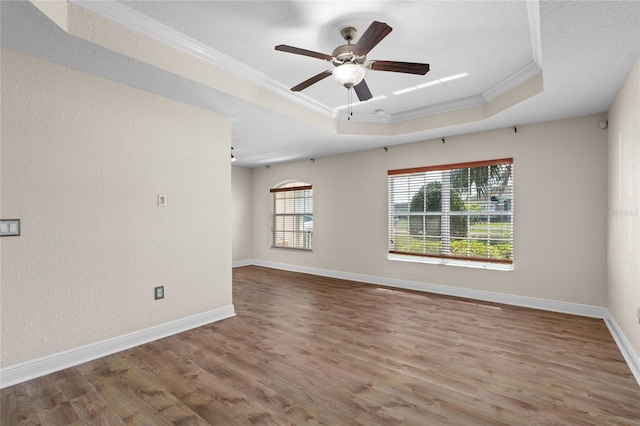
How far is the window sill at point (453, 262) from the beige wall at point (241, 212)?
3.81 m

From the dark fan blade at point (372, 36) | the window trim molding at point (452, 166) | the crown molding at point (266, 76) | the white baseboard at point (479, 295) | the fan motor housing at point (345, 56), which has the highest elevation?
the crown molding at point (266, 76)

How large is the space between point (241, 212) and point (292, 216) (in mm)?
1378

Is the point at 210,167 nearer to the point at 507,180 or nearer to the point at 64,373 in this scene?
the point at 64,373

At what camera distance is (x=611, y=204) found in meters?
3.43

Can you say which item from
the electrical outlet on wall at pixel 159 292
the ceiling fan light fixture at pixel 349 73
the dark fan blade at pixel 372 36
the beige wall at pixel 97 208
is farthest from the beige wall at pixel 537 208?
the electrical outlet on wall at pixel 159 292

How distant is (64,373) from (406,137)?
482 cm

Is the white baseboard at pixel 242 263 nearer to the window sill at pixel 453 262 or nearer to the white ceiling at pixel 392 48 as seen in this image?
the window sill at pixel 453 262

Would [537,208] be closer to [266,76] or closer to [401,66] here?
[401,66]

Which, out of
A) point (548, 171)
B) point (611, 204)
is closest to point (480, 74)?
point (548, 171)

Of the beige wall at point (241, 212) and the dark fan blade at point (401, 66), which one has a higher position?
the dark fan blade at point (401, 66)

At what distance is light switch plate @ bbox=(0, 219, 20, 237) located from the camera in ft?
7.38

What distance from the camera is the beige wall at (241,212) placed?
7496mm

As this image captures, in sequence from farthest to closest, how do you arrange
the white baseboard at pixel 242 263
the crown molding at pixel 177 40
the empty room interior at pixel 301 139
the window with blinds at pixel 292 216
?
the white baseboard at pixel 242 263
the window with blinds at pixel 292 216
the crown molding at pixel 177 40
the empty room interior at pixel 301 139

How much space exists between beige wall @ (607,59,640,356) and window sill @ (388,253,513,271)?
1.12m
